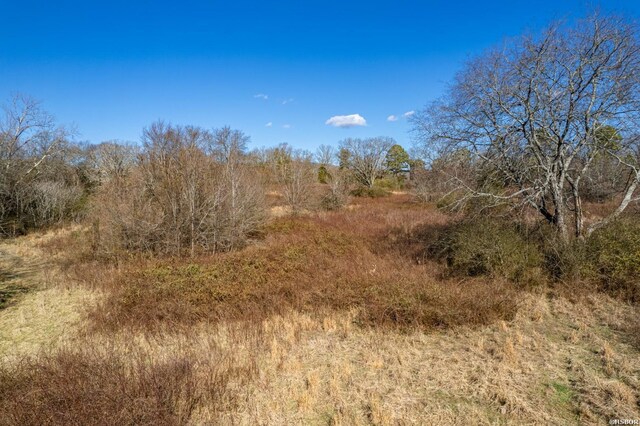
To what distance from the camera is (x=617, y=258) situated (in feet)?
23.8

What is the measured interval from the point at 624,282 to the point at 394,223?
10221mm

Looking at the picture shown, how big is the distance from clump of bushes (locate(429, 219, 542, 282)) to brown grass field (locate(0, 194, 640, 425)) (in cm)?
43

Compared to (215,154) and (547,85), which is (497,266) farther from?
(215,154)

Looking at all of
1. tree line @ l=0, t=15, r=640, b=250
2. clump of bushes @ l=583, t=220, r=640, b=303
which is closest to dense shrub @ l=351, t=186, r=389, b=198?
tree line @ l=0, t=15, r=640, b=250

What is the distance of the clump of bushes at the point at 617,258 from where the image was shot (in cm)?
696

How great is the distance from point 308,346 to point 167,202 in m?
7.94

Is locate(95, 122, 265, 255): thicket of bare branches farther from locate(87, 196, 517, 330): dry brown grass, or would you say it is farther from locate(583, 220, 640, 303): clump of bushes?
locate(583, 220, 640, 303): clump of bushes

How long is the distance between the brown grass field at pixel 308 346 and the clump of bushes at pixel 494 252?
433 millimetres

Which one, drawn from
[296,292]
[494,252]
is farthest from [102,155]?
[494,252]

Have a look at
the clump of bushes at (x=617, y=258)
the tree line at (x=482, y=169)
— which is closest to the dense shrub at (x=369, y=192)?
the tree line at (x=482, y=169)

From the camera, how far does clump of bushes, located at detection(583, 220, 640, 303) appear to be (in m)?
6.96

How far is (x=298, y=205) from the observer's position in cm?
2242

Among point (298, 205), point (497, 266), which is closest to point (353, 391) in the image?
point (497, 266)

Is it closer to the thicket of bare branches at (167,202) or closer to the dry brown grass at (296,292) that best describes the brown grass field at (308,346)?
the dry brown grass at (296,292)
